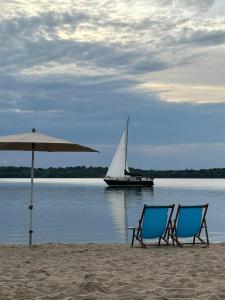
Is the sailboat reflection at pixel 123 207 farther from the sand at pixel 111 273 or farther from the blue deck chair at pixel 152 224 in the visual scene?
the sand at pixel 111 273

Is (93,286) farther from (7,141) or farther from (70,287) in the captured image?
(7,141)

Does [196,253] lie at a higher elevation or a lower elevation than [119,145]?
lower

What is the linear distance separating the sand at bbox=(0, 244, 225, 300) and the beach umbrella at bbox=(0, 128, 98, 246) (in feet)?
6.34

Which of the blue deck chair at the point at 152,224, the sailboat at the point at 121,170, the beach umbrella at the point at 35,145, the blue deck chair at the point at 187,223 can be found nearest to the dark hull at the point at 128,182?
the sailboat at the point at 121,170

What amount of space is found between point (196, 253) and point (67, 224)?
22.1m

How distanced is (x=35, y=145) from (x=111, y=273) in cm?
479

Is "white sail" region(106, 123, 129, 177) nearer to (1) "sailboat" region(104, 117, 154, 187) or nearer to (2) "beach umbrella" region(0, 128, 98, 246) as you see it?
(1) "sailboat" region(104, 117, 154, 187)

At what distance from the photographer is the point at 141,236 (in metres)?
11.5

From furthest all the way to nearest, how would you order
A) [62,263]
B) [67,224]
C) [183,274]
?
[67,224] < [62,263] < [183,274]

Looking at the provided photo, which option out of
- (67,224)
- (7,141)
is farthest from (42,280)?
(67,224)

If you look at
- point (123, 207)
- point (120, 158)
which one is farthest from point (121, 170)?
point (123, 207)

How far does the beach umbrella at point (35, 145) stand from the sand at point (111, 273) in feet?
6.34

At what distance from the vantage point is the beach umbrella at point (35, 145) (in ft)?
34.6

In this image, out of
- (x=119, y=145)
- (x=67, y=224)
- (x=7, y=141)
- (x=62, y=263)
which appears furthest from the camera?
(x=119, y=145)
